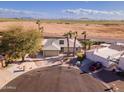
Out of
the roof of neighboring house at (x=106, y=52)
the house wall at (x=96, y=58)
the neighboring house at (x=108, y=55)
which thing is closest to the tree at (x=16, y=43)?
the house wall at (x=96, y=58)

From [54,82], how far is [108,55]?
A: 16.3 m

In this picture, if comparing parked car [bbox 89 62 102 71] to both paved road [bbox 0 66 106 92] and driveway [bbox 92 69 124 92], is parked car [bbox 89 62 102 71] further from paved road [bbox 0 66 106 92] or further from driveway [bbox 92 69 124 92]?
paved road [bbox 0 66 106 92]

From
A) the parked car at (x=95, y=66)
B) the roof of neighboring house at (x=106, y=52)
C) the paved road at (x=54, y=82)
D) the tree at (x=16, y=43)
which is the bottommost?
the paved road at (x=54, y=82)

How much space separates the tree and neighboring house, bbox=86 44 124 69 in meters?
13.4

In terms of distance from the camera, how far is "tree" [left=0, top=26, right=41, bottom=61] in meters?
→ 43.8

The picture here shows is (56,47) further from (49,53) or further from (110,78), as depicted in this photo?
(110,78)

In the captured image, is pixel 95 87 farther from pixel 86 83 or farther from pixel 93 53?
pixel 93 53

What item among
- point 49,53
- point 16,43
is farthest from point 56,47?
point 16,43

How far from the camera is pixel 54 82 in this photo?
34594 millimetres

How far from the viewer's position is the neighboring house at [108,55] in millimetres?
42794

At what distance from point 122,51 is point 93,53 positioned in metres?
7.03

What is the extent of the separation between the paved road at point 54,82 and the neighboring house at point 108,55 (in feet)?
21.0

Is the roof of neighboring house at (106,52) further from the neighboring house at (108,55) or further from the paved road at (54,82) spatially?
the paved road at (54,82)

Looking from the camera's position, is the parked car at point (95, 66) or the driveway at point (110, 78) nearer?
the driveway at point (110, 78)
